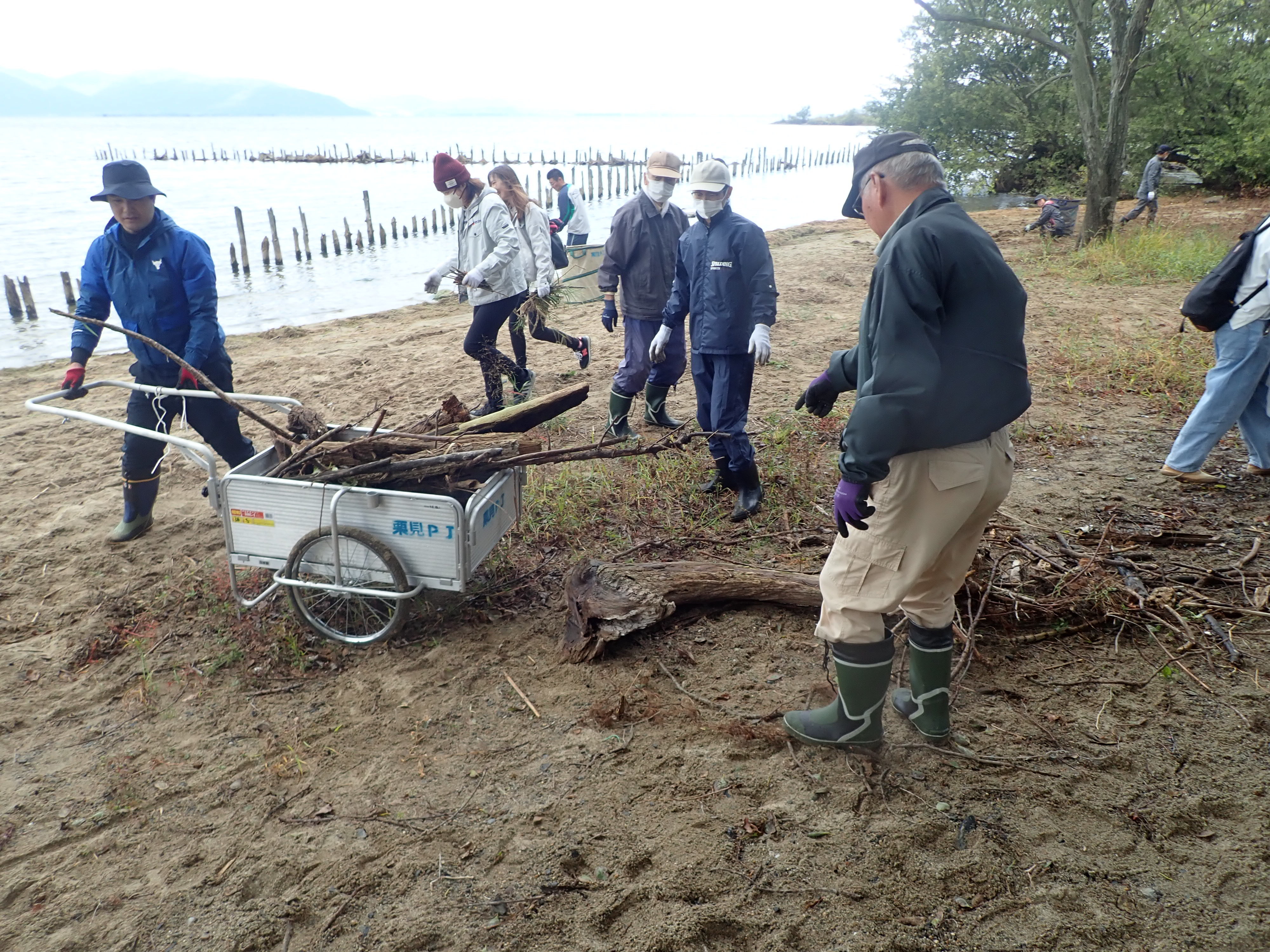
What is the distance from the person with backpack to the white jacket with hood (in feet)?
15.1

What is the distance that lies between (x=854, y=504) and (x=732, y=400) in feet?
8.06

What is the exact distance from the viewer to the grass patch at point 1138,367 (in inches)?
272

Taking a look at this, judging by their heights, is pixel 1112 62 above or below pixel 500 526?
above

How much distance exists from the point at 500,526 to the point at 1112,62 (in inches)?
586

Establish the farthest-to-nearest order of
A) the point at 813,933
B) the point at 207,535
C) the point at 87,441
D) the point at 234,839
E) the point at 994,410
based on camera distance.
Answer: the point at 87,441 → the point at 207,535 → the point at 234,839 → the point at 994,410 → the point at 813,933

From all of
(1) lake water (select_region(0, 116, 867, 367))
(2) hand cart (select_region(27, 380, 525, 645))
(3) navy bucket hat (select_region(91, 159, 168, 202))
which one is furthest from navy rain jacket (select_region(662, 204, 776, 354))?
(1) lake water (select_region(0, 116, 867, 367))

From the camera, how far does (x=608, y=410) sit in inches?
284

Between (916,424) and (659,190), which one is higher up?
(659,190)

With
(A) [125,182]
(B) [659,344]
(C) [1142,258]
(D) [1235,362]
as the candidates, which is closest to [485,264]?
(B) [659,344]

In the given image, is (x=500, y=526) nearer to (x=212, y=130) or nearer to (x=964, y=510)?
(x=964, y=510)

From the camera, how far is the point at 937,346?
8.01 feet

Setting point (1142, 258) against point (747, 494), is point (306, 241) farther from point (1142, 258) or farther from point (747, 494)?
point (747, 494)

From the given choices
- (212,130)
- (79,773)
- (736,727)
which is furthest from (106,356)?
(212,130)

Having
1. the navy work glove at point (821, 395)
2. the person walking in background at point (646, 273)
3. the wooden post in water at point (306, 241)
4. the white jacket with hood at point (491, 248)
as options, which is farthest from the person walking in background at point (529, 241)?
the wooden post in water at point (306, 241)
